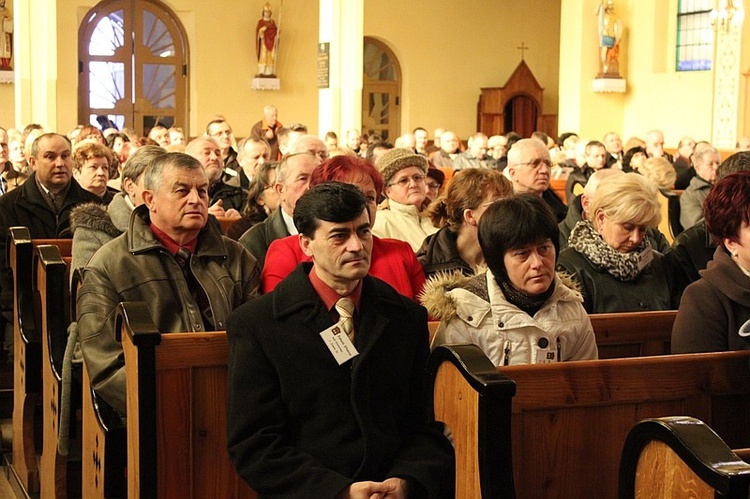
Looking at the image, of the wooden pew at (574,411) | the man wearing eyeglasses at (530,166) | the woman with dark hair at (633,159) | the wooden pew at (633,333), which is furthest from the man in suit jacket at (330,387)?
the woman with dark hair at (633,159)

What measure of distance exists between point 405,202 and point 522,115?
52.2 ft

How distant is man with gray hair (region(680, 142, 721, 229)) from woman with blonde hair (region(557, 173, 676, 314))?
4.11 meters

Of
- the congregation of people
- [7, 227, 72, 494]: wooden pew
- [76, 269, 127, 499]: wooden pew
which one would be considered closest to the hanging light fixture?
the congregation of people

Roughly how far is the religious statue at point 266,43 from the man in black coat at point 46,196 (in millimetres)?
13817

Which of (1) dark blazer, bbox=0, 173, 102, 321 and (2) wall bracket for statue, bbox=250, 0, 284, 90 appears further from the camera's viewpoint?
(2) wall bracket for statue, bbox=250, 0, 284, 90

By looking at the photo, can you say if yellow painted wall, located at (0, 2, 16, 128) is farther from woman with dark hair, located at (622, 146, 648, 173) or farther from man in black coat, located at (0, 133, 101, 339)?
man in black coat, located at (0, 133, 101, 339)

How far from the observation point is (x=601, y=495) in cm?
274

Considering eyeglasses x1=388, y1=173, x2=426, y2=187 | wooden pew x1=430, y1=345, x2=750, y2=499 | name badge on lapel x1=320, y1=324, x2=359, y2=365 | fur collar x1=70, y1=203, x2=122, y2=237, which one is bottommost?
wooden pew x1=430, y1=345, x2=750, y2=499

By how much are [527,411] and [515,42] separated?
18.7 m

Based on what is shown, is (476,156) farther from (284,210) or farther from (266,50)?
(284,210)

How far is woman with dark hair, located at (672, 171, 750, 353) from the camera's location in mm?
3070

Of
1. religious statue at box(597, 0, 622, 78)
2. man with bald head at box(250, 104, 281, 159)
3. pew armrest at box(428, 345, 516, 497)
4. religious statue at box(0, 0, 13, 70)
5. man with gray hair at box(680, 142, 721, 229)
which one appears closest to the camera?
pew armrest at box(428, 345, 516, 497)

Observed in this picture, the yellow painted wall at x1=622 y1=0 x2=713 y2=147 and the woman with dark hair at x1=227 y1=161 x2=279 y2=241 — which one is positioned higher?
the yellow painted wall at x1=622 y1=0 x2=713 y2=147

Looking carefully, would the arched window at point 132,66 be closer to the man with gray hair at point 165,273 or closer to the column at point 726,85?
the column at point 726,85
